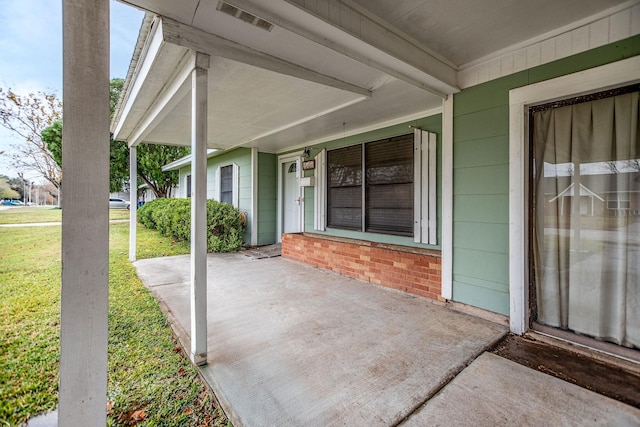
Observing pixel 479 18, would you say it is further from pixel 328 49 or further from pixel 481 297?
pixel 481 297

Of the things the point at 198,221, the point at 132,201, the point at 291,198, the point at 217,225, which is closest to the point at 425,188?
the point at 198,221

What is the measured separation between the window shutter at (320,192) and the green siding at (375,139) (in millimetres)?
188

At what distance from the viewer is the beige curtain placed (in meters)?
2.30

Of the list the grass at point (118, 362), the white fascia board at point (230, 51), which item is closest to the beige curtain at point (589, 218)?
the white fascia board at point (230, 51)

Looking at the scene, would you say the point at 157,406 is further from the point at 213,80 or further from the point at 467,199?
the point at 467,199

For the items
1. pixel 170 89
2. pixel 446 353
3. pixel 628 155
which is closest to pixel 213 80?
pixel 170 89

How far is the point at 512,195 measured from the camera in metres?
2.82

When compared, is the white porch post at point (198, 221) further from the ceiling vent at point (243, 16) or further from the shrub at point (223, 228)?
the shrub at point (223, 228)

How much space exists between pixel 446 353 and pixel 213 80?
3.44m

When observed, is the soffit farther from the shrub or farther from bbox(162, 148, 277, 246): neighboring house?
the shrub

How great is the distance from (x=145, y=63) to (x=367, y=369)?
3.41 metres

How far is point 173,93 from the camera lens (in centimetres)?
300

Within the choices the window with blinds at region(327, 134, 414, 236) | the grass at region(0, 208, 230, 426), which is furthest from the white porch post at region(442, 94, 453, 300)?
the grass at region(0, 208, 230, 426)

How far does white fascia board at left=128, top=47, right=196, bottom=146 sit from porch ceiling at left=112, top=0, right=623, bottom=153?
15mm
